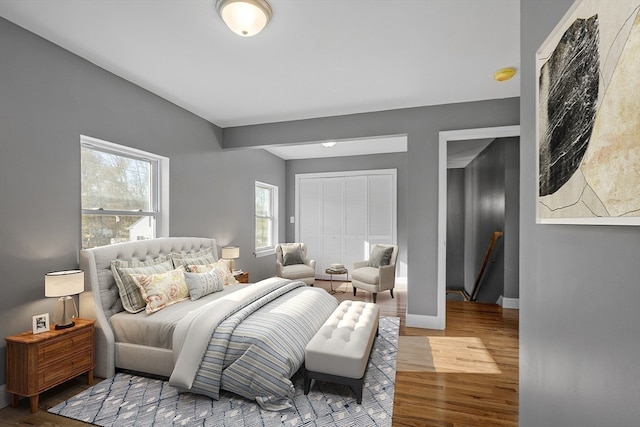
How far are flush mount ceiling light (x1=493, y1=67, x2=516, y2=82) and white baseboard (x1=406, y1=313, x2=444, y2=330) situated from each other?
260 cm

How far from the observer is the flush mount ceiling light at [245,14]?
1.91 metres

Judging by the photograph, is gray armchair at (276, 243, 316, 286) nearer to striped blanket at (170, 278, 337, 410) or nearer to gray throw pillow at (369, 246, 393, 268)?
gray throw pillow at (369, 246, 393, 268)

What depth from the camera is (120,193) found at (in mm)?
3219

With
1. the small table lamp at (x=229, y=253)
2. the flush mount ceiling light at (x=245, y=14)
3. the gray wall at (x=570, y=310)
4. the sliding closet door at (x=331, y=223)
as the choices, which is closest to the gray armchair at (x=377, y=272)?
the sliding closet door at (x=331, y=223)

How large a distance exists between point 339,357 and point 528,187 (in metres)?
1.57

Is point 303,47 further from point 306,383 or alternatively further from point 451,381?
point 451,381

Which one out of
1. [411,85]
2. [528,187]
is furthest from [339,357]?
[411,85]

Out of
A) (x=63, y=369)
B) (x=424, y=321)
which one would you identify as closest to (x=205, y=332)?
(x=63, y=369)

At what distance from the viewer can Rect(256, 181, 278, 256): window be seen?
19.3 feet

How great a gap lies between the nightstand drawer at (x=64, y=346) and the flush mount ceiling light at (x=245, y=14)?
97.0 inches

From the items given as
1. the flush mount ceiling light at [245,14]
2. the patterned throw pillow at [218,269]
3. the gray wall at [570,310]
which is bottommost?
the patterned throw pillow at [218,269]

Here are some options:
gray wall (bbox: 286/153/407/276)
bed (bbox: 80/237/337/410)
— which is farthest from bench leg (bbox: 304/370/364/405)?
gray wall (bbox: 286/153/407/276)

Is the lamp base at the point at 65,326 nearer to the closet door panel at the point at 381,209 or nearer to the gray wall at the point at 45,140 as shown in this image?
the gray wall at the point at 45,140

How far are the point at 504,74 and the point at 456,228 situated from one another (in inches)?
191
